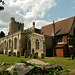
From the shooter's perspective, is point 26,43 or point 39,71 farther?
point 26,43

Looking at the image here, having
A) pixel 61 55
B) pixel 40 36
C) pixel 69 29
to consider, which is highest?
pixel 69 29

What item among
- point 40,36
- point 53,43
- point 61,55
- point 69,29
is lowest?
point 61,55

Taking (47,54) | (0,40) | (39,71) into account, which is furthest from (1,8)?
(0,40)

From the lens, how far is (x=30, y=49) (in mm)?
25766

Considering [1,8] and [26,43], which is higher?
[1,8]

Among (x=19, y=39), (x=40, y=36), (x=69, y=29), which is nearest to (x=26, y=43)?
(x=19, y=39)

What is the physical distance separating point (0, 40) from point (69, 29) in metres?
32.8

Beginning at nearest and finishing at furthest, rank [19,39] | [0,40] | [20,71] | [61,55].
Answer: [20,71] < [61,55] < [19,39] < [0,40]

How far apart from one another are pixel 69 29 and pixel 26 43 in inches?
536

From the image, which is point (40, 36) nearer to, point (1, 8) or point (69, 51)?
point (69, 51)

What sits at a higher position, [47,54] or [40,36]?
[40,36]

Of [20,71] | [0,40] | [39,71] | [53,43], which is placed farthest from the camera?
[0,40]

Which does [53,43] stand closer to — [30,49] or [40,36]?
[40,36]

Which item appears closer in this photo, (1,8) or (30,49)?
(1,8)
